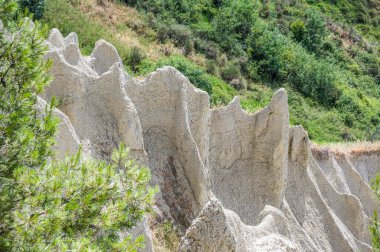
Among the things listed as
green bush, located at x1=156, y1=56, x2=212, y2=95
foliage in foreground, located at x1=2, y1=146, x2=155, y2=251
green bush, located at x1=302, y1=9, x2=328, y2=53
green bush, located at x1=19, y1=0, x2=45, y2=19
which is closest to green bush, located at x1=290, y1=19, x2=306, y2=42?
green bush, located at x1=302, y1=9, x2=328, y2=53

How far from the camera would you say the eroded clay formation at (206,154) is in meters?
11.6

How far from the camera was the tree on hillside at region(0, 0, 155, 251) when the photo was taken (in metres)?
6.80

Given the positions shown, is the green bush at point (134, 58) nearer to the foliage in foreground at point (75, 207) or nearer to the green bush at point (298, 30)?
the green bush at point (298, 30)

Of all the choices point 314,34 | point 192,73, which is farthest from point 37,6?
point 314,34

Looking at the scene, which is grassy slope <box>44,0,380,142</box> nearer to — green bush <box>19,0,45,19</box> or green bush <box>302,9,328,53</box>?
green bush <box>19,0,45,19</box>

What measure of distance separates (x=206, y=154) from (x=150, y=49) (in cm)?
2613

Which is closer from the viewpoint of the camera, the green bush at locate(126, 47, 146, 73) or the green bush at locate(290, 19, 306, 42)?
the green bush at locate(126, 47, 146, 73)

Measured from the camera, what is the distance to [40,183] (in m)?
6.84

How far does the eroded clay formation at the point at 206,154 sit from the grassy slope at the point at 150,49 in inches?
701

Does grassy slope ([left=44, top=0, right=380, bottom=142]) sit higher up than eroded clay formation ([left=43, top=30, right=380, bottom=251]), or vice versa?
eroded clay formation ([left=43, top=30, right=380, bottom=251])

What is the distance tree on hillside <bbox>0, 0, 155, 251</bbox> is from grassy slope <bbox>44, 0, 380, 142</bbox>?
2767 cm

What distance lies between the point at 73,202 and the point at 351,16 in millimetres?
57926

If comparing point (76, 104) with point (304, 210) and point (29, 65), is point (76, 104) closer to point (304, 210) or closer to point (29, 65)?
point (29, 65)

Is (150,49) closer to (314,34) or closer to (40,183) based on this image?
(314,34)
